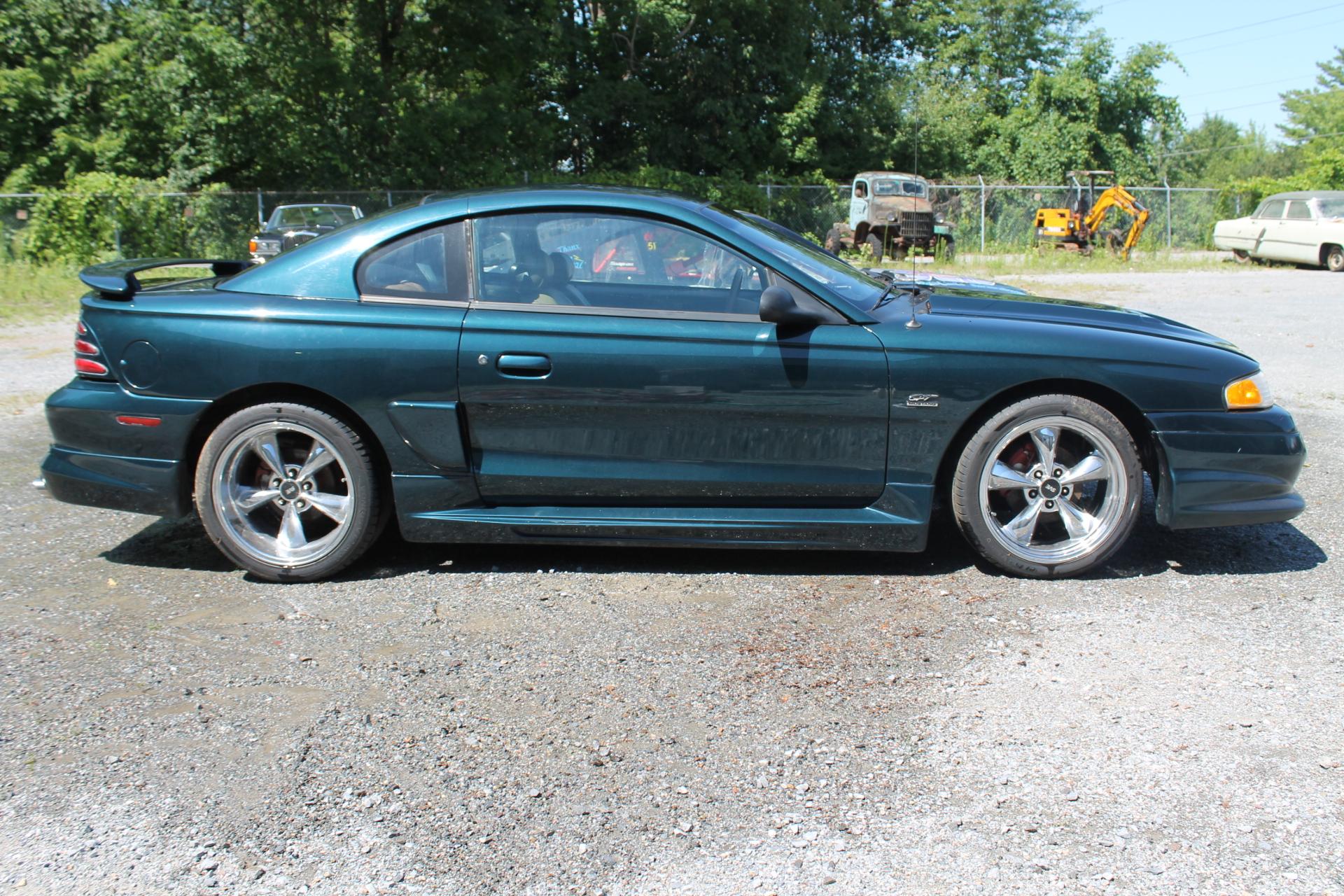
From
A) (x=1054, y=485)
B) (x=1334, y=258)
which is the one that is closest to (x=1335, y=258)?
(x=1334, y=258)

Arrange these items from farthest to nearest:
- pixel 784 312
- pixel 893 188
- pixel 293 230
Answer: pixel 893 188
pixel 293 230
pixel 784 312

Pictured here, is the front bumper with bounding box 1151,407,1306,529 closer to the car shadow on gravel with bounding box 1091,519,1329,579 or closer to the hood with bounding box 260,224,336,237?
the car shadow on gravel with bounding box 1091,519,1329,579

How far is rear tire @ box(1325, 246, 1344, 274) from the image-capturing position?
22.4m

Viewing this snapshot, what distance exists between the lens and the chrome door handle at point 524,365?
4.15 metres

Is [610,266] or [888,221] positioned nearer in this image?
[610,266]

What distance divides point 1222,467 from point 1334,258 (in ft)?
72.6

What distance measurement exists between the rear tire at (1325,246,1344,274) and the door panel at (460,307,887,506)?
22.5 metres

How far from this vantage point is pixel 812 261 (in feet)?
14.9

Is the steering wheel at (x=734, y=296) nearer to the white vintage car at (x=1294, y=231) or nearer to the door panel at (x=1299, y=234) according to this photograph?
the white vintage car at (x=1294, y=231)

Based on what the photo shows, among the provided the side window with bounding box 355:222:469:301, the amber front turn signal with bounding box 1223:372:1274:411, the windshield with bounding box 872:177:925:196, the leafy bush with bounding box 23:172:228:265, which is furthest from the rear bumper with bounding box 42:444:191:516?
the windshield with bounding box 872:177:925:196

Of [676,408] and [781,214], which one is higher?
[781,214]

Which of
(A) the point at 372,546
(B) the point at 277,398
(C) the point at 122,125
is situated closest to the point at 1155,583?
(A) the point at 372,546

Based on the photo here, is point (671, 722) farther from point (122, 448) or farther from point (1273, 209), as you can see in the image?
point (1273, 209)

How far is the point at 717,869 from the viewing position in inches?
98.3
